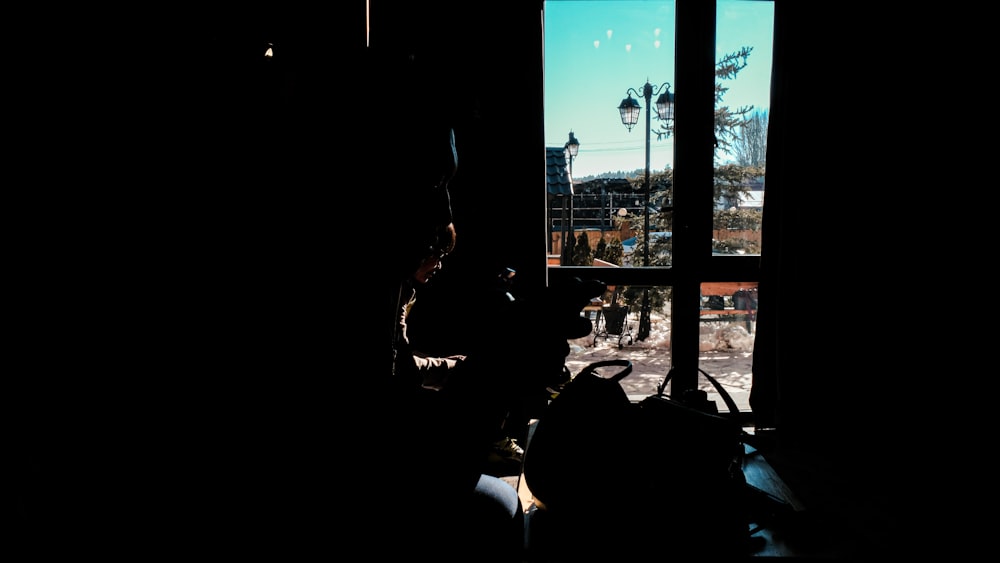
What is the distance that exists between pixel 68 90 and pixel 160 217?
0.13m

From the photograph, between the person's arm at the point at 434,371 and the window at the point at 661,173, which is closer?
the person's arm at the point at 434,371

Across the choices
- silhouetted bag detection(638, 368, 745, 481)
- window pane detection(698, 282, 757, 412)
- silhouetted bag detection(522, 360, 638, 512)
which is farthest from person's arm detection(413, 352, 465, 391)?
window pane detection(698, 282, 757, 412)

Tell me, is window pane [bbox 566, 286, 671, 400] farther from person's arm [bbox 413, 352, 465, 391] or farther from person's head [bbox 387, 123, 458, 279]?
person's head [bbox 387, 123, 458, 279]

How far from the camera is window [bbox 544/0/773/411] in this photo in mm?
2658

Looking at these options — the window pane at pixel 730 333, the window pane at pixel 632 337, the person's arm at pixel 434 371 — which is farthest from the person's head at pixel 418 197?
the window pane at pixel 730 333

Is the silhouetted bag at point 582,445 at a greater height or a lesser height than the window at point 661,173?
lesser

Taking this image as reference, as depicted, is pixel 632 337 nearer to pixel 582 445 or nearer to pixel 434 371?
pixel 434 371

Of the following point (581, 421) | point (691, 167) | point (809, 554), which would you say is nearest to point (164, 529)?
point (581, 421)

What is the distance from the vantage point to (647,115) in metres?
2.75

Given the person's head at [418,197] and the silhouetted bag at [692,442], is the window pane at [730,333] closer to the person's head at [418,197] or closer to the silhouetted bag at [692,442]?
the silhouetted bag at [692,442]

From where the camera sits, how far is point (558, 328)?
58 cm

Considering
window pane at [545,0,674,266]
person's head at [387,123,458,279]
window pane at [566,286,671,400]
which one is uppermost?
window pane at [545,0,674,266]

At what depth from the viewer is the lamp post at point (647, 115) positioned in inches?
106

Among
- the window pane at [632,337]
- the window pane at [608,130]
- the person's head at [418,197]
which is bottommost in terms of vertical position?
the window pane at [632,337]
